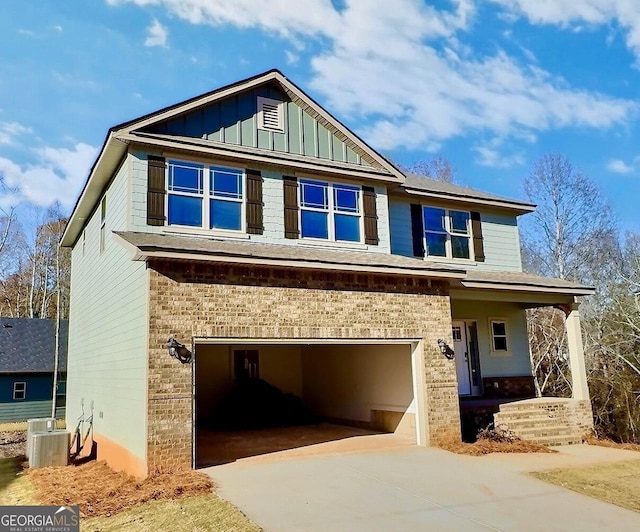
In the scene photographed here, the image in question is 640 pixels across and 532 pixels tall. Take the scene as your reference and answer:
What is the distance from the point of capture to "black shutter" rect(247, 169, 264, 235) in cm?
1155

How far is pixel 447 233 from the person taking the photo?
15453 mm

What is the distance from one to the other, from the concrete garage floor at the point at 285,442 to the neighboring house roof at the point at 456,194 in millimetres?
6529

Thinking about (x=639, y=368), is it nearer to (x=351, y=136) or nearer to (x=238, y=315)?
(x=351, y=136)

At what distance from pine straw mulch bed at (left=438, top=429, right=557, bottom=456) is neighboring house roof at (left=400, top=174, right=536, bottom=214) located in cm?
642

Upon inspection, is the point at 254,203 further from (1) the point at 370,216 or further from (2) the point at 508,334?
(2) the point at 508,334

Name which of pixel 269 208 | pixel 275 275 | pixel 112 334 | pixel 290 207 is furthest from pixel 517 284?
pixel 112 334

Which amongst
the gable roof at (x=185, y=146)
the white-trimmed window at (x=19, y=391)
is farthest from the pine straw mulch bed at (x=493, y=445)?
the white-trimmed window at (x=19, y=391)

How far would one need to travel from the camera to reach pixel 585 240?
25.9 m

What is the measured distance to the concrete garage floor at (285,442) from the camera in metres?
10.6

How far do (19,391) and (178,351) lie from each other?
68.5 ft

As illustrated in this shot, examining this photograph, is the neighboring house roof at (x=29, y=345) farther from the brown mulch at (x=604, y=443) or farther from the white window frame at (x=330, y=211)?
the brown mulch at (x=604, y=443)

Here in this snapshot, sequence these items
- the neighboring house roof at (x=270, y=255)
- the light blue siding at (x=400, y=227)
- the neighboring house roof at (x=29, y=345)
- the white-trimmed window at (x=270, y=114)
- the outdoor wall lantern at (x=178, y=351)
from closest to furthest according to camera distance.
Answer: the outdoor wall lantern at (x=178, y=351) < the neighboring house roof at (x=270, y=255) < the white-trimmed window at (x=270, y=114) < the light blue siding at (x=400, y=227) < the neighboring house roof at (x=29, y=345)

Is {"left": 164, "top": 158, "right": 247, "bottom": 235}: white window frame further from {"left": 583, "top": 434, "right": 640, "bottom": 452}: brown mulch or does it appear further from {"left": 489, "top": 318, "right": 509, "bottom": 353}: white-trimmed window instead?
{"left": 583, "top": 434, "right": 640, "bottom": 452}: brown mulch

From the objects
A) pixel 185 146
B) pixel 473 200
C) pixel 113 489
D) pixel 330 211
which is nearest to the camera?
pixel 113 489
